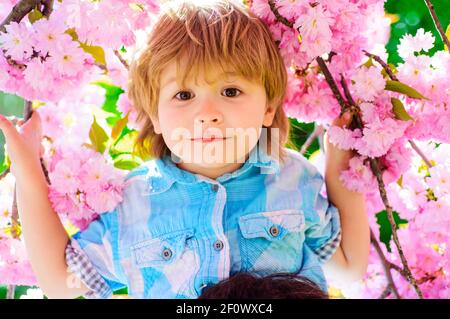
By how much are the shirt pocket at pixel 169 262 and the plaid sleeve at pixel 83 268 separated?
94 millimetres

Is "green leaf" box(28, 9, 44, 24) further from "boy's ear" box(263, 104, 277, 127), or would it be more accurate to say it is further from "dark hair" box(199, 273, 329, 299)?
"dark hair" box(199, 273, 329, 299)

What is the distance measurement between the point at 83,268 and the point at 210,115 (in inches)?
16.6

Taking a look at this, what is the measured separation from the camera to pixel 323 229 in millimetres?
1534

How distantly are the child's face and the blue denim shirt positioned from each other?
95 millimetres

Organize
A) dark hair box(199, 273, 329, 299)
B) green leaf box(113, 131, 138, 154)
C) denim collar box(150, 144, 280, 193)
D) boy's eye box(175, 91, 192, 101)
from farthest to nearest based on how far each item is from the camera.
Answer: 1. green leaf box(113, 131, 138, 154)
2. denim collar box(150, 144, 280, 193)
3. boy's eye box(175, 91, 192, 101)
4. dark hair box(199, 273, 329, 299)

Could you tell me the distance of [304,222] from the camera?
1474 mm

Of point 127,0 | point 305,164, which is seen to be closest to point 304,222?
point 305,164

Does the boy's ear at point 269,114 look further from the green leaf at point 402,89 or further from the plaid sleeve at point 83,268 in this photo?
the plaid sleeve at point 83,268

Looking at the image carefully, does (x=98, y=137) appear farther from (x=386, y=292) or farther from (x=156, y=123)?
(x=386, y=292)

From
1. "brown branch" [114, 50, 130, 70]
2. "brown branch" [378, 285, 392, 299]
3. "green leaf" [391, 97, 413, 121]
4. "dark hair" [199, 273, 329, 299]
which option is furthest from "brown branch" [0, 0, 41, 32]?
"brown branch" [378, 285, 392, 299]

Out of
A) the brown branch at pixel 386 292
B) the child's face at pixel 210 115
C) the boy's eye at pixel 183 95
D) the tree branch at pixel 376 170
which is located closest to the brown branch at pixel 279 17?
the tree branch at pixel 376 170

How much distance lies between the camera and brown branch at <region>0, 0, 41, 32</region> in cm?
130

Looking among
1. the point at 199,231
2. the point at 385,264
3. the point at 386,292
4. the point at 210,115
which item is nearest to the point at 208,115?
the point at 210,115

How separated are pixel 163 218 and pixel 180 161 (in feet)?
0.47
